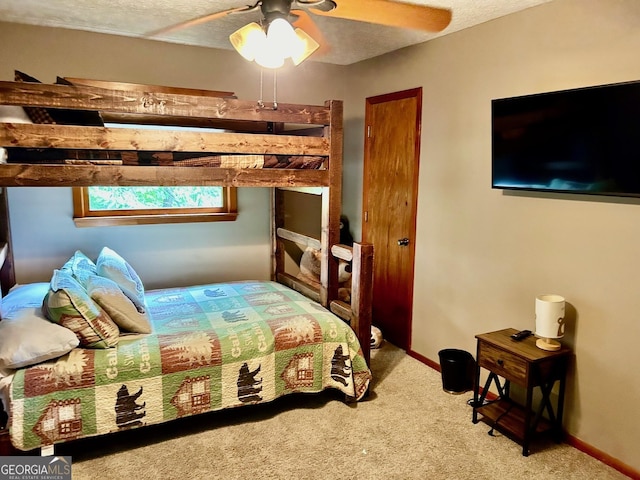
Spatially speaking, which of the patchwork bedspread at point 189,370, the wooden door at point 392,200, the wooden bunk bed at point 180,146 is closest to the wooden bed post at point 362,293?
the wooden bunk bed at point 180,146

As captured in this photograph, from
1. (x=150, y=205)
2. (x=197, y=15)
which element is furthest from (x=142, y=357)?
(x=197, y=15)

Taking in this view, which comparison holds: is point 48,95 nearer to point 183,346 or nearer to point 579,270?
point 183,346

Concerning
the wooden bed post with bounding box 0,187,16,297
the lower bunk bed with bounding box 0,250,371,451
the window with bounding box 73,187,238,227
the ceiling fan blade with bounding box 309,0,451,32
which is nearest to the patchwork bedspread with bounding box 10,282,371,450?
the lower bunk bed with bounding box 0,250,371,451

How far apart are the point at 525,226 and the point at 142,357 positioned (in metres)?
2.28

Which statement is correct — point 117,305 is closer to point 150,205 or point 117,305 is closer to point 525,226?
point 150,205

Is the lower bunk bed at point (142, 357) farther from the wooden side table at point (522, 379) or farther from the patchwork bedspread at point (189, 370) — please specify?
the wooden side table at point (522, 379)

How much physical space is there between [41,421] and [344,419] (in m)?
1.59

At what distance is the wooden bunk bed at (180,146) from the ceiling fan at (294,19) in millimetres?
506

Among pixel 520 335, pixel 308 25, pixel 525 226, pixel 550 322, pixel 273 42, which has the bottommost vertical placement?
pixel 520 335

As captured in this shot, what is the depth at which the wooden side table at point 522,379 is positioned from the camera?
2393mm

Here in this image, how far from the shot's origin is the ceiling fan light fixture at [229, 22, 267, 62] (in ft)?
7.25

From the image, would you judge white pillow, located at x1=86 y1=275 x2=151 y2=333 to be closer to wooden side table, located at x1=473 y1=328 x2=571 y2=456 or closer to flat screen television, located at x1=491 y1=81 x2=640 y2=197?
wooden side table, located at x1=473 y1=328 x2=571 y2=456

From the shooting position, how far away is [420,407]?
115 inches

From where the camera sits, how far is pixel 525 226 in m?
2.73
